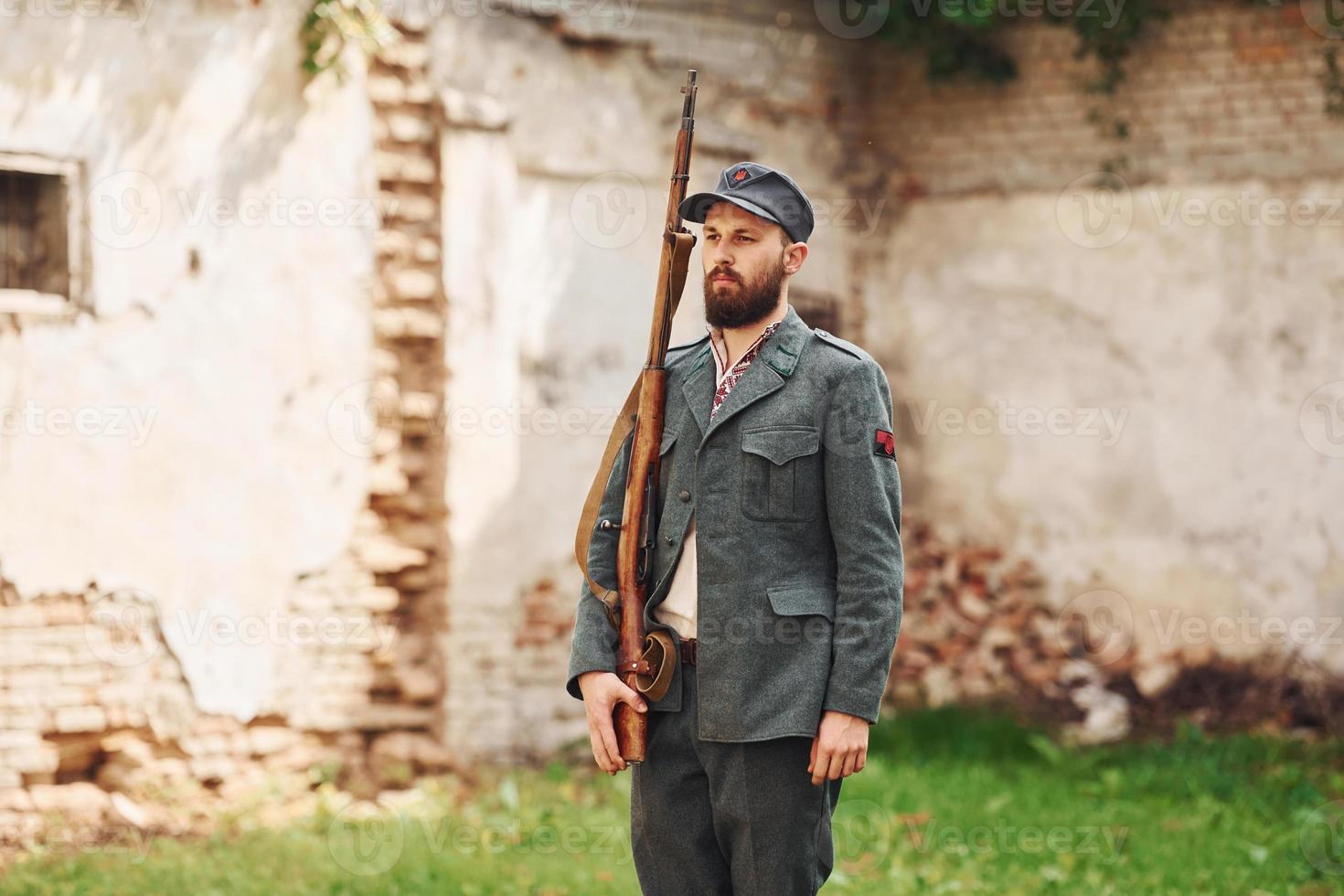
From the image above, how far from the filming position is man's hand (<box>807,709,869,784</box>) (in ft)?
9.50

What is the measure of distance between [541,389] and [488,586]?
1001 millimetres

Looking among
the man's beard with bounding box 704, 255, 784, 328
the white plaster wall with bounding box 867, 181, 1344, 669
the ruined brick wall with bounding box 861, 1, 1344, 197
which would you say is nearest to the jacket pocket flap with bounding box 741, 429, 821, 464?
the man's beard with bounding box 704, 255, 784, 328

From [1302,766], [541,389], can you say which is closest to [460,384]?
[541,389]

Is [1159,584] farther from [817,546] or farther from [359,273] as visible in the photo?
[817,546]

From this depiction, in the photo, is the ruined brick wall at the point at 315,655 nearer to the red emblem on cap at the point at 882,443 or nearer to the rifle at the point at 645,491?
the rifle at the point at 645,491

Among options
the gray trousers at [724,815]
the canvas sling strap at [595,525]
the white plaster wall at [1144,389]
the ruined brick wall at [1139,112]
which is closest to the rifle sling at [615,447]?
the canvas sling strap at [595,525]

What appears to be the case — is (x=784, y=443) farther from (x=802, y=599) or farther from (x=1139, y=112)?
(x=1139, y=112)

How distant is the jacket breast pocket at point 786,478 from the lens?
120 inches

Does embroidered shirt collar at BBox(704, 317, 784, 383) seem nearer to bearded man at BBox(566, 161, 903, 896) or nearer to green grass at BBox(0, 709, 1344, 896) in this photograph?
bearded man at BBox(566, 161, 903, 896)

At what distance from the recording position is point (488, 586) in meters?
6.72

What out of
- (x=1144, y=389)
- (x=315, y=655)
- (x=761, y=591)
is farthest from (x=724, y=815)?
(x=1144, y=389)

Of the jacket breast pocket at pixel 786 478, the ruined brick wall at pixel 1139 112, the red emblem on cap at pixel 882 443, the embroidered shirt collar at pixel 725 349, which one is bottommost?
the jacket breast pocket at pixel 786 478

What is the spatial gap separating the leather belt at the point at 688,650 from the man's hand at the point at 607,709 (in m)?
0.13

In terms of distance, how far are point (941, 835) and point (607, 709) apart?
312cm
